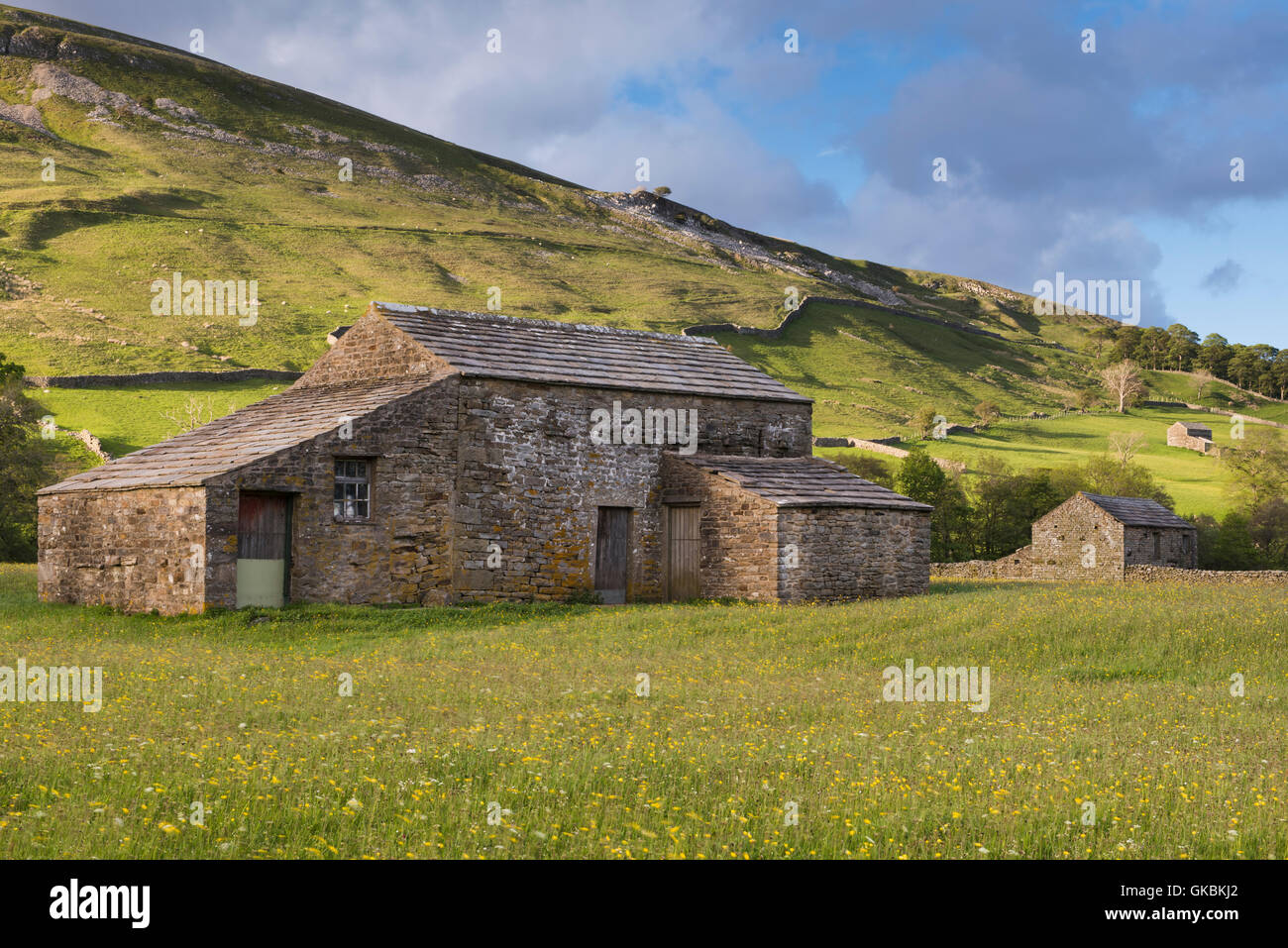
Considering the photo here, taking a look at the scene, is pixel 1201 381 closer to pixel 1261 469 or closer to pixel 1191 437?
pixel 1191 437

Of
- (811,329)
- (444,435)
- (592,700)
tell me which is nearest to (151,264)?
(811,329)

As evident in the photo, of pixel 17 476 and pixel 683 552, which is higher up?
pixel 17 476

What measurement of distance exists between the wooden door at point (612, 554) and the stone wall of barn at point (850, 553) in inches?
159

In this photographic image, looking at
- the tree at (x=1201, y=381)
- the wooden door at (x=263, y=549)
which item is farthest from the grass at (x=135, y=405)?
the tree at (x=1201, y=381)

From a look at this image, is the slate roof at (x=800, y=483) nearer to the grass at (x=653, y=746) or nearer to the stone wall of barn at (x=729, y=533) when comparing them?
the stone wall of barn at (x=729, y=533)

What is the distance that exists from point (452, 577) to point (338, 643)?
5333 millimetres

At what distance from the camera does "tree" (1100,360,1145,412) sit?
97.4 m

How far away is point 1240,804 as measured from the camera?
28.6 feet

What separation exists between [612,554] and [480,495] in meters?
3.91

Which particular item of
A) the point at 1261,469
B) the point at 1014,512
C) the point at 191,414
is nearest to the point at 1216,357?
the point at 1261,469

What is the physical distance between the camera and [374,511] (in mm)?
23656

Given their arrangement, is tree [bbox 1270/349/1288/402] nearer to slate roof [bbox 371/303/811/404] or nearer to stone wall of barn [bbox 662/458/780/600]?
slate roof [bbox 371/303/811/404]

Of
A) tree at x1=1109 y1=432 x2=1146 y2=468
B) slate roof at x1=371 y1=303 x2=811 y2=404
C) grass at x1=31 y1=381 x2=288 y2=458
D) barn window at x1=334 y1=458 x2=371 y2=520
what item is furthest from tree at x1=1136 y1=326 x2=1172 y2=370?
barn window at x1=334 y1=458 x2=371 y2=520

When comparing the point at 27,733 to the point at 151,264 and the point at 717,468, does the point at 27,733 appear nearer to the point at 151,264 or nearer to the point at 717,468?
the point at 717,468
